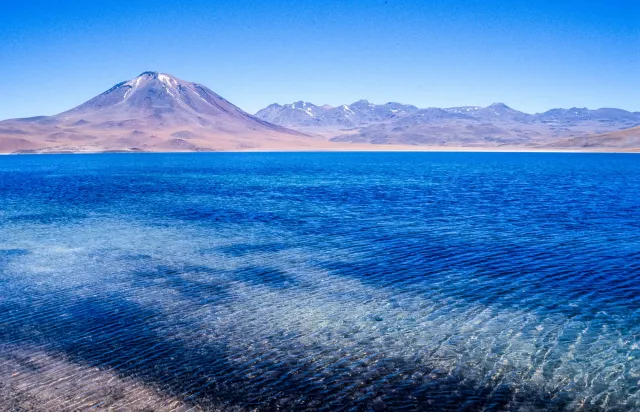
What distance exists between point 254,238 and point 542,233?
50.0ft

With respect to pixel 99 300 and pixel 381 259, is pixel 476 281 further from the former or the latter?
pixel 99 300

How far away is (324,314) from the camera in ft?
47.7

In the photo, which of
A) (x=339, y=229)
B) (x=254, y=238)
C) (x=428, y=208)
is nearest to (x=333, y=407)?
(x=254, y=238)

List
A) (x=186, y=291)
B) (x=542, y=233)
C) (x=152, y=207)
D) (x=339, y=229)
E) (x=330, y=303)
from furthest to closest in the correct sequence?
(x=152, y=207), (x=339, y=229), (x=542, y=233), (x=186, y=291), (x=330, y=303)

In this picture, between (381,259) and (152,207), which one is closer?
(381,259)

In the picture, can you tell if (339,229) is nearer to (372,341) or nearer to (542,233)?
(542,233)

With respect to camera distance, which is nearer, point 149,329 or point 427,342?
point 427,342

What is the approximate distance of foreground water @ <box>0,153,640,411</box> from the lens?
399 inches

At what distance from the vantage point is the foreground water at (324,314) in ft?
33.3

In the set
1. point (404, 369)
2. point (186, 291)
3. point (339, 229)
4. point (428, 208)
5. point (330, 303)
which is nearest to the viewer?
point (404, 369)

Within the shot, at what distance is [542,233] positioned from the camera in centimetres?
2561

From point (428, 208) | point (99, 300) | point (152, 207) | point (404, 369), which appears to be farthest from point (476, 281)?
point (152, 207)

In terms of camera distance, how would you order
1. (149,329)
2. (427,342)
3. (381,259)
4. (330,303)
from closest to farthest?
(427,342) → (149,329) → (330,303) → (381,259)

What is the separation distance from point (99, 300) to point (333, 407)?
32.8ft
